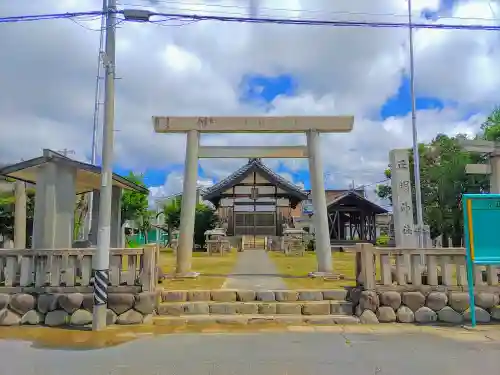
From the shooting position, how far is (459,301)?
829 centimetres

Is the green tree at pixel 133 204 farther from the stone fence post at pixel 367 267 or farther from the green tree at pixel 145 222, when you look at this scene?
the stone fence post at pixel 367 267

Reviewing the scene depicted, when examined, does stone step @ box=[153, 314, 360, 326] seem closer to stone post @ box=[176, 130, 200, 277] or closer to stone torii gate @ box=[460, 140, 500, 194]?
stone post @ box=[176, 130, 200, 277]

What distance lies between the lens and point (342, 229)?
35.5 metres

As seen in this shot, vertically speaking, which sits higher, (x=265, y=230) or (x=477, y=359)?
(x=265, y=230)

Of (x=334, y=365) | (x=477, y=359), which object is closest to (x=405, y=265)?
(x=477, y=359)

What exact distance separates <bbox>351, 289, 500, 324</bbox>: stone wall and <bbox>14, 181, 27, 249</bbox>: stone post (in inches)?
364

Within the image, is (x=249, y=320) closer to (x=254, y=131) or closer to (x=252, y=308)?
(x=252, y=308)

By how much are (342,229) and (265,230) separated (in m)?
7.67

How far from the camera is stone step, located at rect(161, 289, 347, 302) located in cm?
883

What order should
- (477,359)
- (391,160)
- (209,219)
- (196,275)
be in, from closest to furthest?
(477,359)
(196,275)
(391,160)
(209,219)

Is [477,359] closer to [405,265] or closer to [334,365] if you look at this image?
[334,365]

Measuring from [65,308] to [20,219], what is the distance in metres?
4.82

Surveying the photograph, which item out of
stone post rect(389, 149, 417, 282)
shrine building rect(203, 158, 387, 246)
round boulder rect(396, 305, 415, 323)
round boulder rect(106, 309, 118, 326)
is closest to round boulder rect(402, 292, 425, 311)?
round boulder rect(396, 305, 415, 323)

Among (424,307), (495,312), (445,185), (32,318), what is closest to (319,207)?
(424,307)
